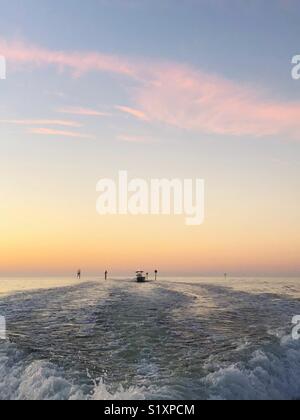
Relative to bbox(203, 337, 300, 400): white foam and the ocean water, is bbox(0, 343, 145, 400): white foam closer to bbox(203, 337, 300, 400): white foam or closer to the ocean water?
the ocean water

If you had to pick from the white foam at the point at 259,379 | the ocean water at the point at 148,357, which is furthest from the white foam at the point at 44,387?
the white foam at the point at 259,379

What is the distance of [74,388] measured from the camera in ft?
42.0

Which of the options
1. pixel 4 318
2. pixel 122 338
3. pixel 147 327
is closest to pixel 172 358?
pixel 122 338

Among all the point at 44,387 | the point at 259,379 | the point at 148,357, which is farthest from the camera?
the point at 148,357

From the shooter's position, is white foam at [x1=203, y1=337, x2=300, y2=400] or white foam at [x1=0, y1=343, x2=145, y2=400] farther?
white foam at [x1=203, y1=337, x2=300, y2=400]

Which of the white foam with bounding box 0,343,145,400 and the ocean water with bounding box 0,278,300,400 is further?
the ocean water with bounding box 0,278,300,400

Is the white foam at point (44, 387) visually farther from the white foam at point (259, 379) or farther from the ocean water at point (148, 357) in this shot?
the white foam at point (259, 379)

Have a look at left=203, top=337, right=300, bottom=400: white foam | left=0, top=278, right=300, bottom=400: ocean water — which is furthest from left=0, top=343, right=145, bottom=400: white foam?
left=203, top=337, right=300, bottom=400: white foam

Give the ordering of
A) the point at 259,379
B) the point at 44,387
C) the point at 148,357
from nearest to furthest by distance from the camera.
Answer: the point at 44,387
the point at 259,379
the point at 148,357

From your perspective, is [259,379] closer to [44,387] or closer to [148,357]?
Answer: [148,357]

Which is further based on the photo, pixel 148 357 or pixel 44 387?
pixel 148 357

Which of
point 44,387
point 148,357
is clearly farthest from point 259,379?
point 44,387
